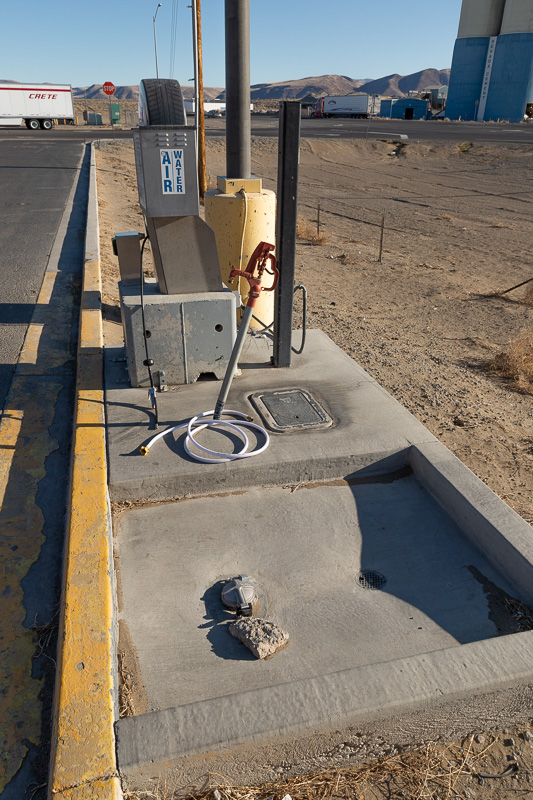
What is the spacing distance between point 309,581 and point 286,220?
2.78 m

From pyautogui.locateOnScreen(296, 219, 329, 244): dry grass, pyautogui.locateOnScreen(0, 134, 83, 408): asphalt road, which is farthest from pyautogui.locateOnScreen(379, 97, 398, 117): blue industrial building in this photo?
pyautogui.locateOnScreen(296, 219, 329, 244): dry grass

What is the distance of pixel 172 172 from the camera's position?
13.6ft

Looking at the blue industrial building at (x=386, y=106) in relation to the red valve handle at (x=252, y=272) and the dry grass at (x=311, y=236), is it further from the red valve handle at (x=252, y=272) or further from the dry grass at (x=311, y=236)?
the red valve handle at (x=252, y=272)

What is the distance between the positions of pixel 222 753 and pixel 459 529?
1.96 meters

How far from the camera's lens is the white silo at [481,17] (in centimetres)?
6044

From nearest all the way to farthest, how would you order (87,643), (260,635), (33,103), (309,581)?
(87,643) < (260,635) < (309,581) < (33,103)

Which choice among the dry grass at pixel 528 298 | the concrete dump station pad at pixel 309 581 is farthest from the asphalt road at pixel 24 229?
the dry grass at pixel 528 298

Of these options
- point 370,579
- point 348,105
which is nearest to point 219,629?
point 370,579

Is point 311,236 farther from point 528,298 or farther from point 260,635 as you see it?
point 260,635

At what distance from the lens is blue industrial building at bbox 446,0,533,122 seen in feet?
194

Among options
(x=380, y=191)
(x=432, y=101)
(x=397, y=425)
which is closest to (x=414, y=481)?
(x=397, y=425)

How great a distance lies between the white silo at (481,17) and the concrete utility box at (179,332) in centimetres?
7186

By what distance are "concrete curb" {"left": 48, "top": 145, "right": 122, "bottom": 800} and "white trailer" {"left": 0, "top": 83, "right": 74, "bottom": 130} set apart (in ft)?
164

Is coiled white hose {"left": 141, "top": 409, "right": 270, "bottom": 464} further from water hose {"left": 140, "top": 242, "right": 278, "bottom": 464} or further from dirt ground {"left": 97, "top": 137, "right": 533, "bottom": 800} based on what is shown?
dirt ground {"left": 97, "top": 137, "right": 533, "bottom": 800}
